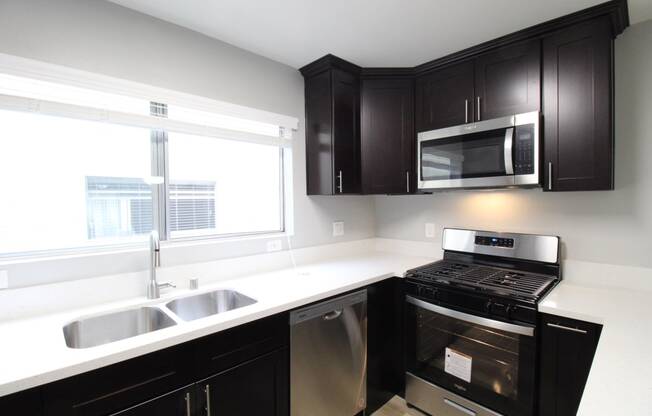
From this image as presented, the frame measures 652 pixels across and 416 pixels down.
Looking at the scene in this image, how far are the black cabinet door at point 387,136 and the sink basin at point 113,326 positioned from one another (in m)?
1.63

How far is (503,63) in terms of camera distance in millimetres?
1973

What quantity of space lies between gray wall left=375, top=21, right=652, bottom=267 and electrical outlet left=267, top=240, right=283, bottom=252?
5.48ft

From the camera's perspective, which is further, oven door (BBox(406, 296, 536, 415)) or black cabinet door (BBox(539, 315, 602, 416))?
oven door (BBox(406, 296, 536, 415))

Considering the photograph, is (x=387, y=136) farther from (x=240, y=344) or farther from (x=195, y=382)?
(x=195, y=382)

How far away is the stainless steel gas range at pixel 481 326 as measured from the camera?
1631mm

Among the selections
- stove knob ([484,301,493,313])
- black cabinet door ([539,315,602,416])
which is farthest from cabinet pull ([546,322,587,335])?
stove knob ([484,301,493,313])

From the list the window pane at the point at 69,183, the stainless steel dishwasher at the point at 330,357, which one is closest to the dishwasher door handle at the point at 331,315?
the stainless steel dishwasher at the point at 330,357

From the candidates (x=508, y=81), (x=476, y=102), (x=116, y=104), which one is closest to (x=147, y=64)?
(x=116, y=104)

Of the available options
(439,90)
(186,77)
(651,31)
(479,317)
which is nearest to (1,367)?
(186,77)

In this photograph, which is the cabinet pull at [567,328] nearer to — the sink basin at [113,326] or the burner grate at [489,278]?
the burner grate at [489,278]

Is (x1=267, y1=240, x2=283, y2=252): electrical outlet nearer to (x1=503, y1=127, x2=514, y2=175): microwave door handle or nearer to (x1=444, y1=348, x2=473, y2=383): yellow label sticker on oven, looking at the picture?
(x1=444, y1=348, x2=473, y2=383): yellow label sticker on oven

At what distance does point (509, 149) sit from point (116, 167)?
227 cm

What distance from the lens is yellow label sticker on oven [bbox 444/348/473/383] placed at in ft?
5.98

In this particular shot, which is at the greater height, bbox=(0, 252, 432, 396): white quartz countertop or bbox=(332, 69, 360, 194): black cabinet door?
bbox=(332, 69, 360, 194): black cabinet door
